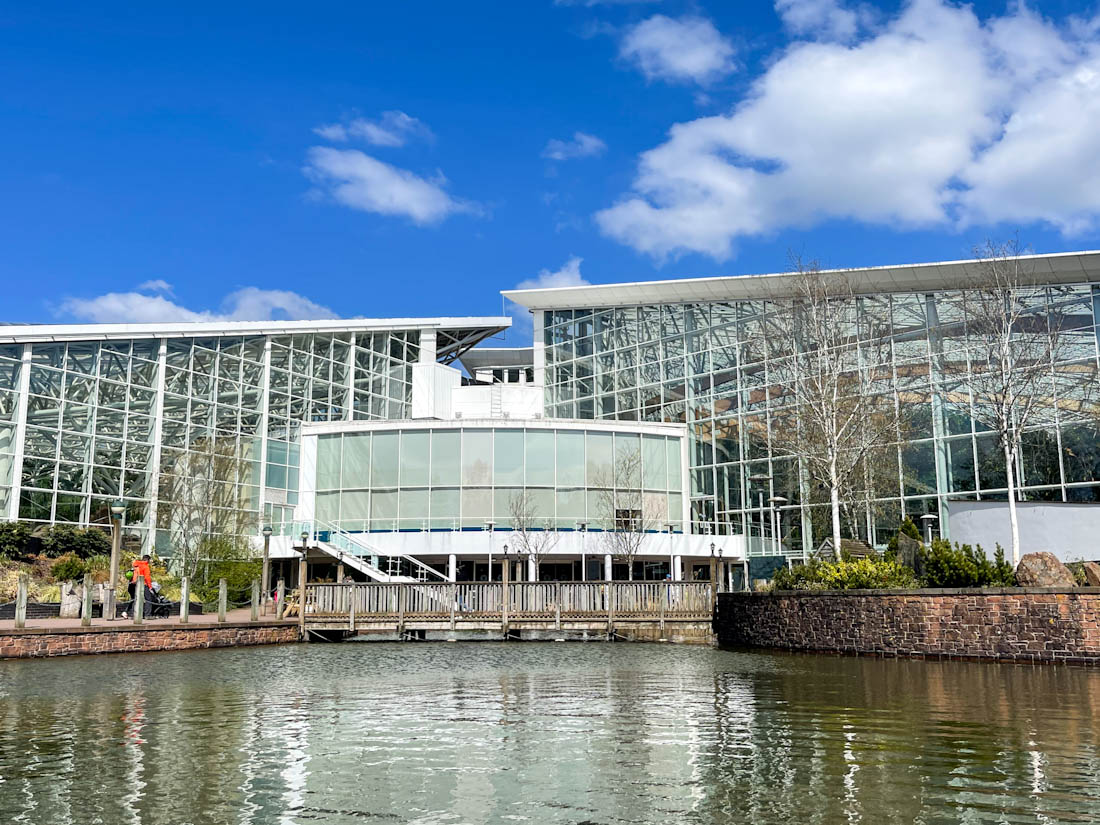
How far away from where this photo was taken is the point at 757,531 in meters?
45.9

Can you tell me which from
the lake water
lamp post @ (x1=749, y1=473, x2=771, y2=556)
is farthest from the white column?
lamp post @ (x1=749, y1=473, x2=771, y2=556)

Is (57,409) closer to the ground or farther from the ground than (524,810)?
farther from the ground

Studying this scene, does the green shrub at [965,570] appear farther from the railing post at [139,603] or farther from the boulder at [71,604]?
the boulder at [71,604]

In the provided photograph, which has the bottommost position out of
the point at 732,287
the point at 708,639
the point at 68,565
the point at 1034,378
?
the point at 708,639

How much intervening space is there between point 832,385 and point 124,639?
21554 mm

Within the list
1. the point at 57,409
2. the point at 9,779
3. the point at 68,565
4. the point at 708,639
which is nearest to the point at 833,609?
the point at 708,639

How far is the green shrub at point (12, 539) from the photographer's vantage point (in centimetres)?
3714

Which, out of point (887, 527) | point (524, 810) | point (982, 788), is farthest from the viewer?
point (887, 527)

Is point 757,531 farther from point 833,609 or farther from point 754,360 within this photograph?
point 833,609

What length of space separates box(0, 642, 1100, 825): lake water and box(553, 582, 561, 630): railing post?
39.6 feet

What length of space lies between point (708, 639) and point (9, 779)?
24.2m

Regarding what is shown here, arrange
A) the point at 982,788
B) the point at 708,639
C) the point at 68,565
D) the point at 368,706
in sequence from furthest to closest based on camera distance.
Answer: the point at 68,565 → the point at 708,639 → the point at 368,706 → the point at 982,788

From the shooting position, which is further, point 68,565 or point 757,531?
point 757,531

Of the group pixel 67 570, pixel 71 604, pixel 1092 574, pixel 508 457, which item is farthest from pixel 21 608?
pixel 508 457
